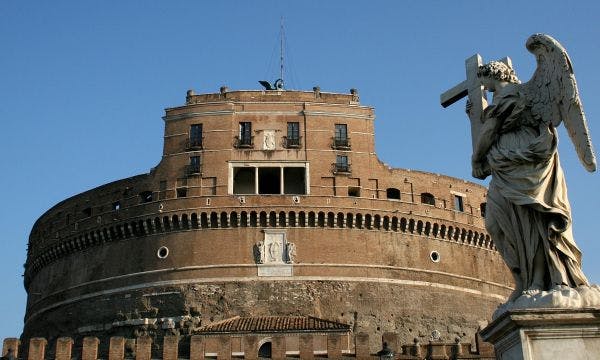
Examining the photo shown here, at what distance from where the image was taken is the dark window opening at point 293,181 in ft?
114

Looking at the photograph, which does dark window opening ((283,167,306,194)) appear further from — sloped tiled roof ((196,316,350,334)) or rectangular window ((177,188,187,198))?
sloped tiled roof ((196,316,350,334))

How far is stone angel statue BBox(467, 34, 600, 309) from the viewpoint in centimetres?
414

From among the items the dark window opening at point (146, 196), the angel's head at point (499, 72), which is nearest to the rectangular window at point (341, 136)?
the dark window opening at point (146, 196)

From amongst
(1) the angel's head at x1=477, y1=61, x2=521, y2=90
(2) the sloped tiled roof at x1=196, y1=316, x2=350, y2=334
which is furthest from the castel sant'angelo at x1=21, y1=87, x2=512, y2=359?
(1) the angel's head at x1=477, y1=61, x2=521, y2=90

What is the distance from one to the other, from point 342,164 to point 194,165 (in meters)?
6.59

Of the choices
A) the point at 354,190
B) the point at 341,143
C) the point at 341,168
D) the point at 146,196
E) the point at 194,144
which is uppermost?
the point at 194,144

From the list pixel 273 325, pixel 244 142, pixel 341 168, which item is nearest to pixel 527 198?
pixel 273 325

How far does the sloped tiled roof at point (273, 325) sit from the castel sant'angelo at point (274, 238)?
0.19 meters

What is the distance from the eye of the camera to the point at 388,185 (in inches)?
1361

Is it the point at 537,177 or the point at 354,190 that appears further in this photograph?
the point at 354,190

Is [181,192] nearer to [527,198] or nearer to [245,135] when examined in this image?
[245,135]

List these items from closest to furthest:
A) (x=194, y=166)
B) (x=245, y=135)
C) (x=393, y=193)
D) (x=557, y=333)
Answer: (x=557, y=333)
(x=194, y=166)
(x=245, y=135)
(x=393, y=193)

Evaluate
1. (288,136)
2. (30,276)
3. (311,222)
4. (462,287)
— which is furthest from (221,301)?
(30,276)

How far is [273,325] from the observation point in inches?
1168
